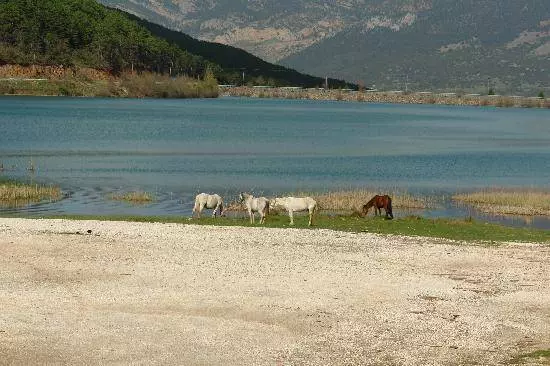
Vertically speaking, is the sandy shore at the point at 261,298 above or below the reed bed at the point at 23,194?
above

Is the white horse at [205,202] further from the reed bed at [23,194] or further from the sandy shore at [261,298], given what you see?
the reed bed at [23,194]

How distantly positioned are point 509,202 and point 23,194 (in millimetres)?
27249

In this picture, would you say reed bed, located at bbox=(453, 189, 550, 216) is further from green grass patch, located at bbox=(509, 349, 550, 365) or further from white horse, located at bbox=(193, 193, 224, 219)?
green grass patch, located at bbox=(509, 349, 550, 365)

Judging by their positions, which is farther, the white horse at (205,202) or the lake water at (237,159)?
the lake water at (237,159)

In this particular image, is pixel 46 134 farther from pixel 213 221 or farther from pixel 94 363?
pixel 94 363

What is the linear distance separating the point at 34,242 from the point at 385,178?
→ 4715cm

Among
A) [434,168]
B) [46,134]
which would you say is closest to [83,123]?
[46,134]

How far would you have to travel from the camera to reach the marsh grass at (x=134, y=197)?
57.5 m

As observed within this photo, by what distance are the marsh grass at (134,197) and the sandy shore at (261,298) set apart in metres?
18.1

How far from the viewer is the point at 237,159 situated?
94.9 m

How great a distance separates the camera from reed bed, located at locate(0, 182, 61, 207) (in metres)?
54.2

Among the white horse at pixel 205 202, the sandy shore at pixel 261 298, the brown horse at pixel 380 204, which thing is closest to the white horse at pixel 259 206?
the white horse at pixel 205 202

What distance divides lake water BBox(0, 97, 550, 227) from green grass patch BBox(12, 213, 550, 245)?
27.0 feet

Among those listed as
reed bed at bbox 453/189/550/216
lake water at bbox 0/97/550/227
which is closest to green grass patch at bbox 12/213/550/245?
lake water at bbox 0/97/550/227
